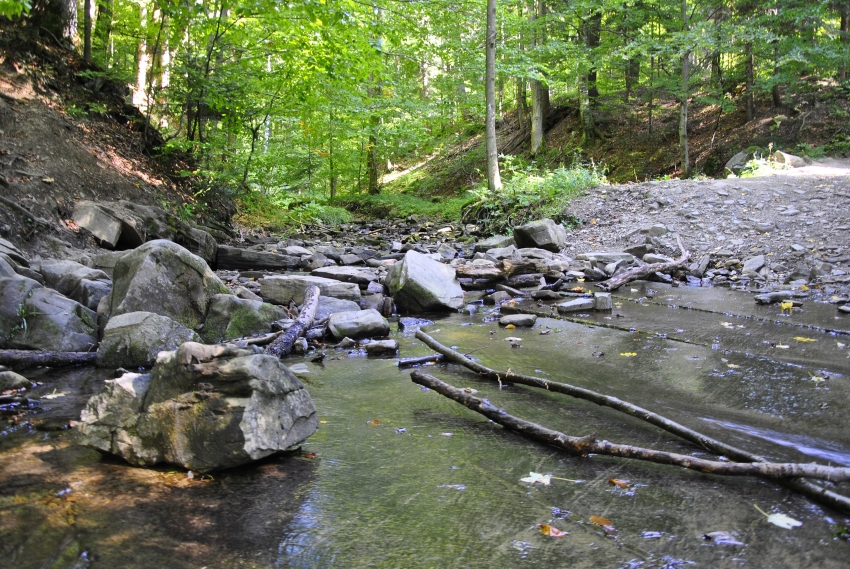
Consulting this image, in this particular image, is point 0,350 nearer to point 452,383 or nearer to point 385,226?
point 452,383

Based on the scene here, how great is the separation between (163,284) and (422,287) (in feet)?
10.4

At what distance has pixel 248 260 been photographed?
10.0 meters

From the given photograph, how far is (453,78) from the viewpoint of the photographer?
21.7 metres

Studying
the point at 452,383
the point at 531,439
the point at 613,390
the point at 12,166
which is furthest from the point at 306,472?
the point at 12,166

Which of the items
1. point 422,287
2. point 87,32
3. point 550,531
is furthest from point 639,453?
point 87,32

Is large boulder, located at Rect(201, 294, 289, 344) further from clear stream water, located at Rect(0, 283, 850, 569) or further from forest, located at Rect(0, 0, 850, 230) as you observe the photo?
forest, located at Rect(0, 0, 850, 230)

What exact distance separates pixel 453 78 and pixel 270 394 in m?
20.7

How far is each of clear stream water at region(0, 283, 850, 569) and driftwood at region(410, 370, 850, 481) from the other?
0.26ft

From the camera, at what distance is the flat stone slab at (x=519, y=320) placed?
256 inches

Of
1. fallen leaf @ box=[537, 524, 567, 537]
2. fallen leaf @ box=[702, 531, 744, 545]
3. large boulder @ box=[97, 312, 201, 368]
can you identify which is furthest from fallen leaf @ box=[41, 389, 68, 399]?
fallen leaf @ box=[702, 531, 744, 545]

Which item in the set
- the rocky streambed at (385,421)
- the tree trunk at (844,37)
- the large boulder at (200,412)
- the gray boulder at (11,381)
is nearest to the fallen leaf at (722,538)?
the rocky streambed at (385,421)

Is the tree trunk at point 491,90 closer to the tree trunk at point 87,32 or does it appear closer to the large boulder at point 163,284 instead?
the tree trunk at point 87,32

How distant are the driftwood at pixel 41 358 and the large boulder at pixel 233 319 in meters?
1.11

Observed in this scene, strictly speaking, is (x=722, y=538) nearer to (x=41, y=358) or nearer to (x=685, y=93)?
(x=41, y=358)
